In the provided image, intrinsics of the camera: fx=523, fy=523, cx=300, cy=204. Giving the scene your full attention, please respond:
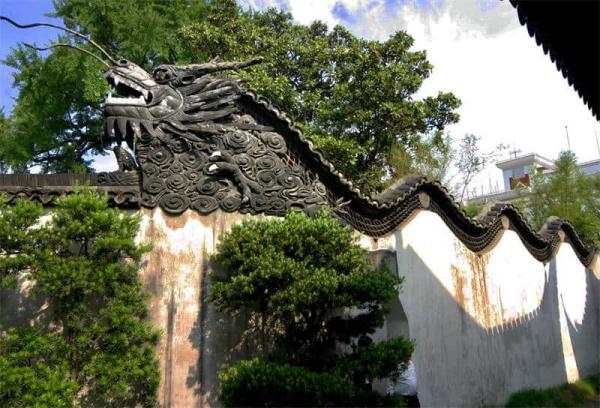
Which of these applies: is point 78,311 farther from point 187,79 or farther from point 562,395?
point 562,395

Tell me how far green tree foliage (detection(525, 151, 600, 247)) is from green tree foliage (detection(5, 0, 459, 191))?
171 inches

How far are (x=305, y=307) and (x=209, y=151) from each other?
220 cm

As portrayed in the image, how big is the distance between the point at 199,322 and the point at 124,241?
1290mm

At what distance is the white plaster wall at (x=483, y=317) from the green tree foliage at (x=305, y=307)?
1719mm

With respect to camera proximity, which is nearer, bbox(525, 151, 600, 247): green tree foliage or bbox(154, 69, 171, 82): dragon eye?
bbox(154, 69, 171, 82): dragon eye

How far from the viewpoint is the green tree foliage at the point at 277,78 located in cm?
1348

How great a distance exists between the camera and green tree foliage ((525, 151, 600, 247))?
52.3 feet

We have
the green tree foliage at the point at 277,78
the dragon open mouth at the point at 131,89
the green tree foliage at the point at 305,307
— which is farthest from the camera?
the green tree foliage at the point at 277,78

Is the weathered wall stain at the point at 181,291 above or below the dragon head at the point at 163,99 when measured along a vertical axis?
below

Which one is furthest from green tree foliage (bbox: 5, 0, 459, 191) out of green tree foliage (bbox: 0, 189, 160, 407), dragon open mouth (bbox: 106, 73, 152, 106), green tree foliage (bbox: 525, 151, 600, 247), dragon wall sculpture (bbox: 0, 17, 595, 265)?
green tree foliage (bbox: 0, 189, 160, 407)

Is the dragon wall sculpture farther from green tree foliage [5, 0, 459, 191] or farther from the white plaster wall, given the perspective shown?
green tree foliage [5, 0, 459, 191]

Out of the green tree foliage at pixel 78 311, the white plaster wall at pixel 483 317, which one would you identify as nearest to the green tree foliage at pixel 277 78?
the white plaster wall at pixel 483 317

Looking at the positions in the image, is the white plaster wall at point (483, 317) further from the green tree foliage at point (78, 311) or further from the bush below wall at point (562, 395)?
the green tree foliage at point (78, 311)

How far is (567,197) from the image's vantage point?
55.7ft
